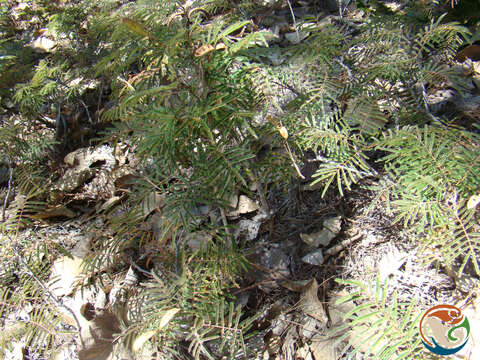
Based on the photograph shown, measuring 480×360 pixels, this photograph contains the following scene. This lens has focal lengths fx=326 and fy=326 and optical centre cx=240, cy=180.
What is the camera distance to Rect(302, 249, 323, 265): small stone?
4.52 feet

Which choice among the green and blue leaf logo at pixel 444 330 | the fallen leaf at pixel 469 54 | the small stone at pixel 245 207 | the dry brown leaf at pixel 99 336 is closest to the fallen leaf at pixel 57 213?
the dry brown leaf at pixel 99 336

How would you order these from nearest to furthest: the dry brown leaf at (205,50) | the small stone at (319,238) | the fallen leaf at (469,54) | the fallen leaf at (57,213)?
the dry brown leaf at (205,50) → the small stone at (319,238) → the fallen leaf at (469,54) → the fallen leaf at (57,213)

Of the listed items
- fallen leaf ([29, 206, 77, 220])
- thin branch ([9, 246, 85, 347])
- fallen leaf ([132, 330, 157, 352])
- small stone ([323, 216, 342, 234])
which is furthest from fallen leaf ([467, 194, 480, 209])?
fallen leaf ([29, 206, 77, 220])

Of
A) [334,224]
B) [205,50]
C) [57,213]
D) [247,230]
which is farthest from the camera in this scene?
[57,213]

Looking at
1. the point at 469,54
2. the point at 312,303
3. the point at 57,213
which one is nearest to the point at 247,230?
the point at 312,303

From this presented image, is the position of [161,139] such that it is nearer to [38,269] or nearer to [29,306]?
[38,269]

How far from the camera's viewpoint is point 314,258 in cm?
138

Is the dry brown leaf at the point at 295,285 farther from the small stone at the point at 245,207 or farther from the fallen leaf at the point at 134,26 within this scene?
the fallen leaf at the point at 134,26

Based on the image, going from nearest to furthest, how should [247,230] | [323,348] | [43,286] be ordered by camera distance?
[323,348] → [43,286] → [247,230]

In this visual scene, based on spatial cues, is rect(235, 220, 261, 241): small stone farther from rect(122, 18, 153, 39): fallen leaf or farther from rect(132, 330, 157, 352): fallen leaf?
rect(122, 18, 153, 39): fallen leaf

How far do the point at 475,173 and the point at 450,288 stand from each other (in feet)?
1.55

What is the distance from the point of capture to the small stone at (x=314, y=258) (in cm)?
138

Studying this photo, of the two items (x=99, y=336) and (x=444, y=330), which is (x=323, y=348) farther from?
(x=99, y=336)

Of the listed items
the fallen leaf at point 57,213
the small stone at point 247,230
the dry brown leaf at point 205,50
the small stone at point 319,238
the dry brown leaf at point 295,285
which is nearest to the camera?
the dry brown leaf at point 205,50
